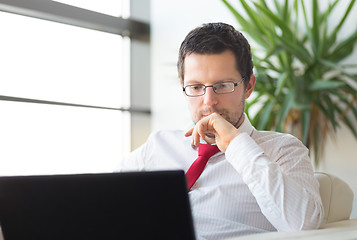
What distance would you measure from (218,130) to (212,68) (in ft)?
0.88

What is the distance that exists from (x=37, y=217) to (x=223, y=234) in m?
0.77

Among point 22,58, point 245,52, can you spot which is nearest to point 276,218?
point 245,52

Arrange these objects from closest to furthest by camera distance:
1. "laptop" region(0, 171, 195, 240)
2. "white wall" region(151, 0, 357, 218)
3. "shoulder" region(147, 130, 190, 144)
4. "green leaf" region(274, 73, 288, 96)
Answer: "laptop" region(0, 171, 195, 240)
"shoulder" region(147, 130, 190, 144)
"green leaf" region(274, 73, 288, 96)
"white wall" region(151, 0, 357, 218)

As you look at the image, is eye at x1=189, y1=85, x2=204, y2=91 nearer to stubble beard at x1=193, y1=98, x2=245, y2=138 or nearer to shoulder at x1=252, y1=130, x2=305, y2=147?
stubble beard at x1=193, y1=98, x2=245, y2=138

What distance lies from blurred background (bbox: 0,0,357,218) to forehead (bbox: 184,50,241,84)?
2.14 metres

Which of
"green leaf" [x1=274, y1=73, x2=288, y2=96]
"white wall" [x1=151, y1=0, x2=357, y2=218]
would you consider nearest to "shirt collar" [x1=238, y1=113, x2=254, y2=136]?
"green leaf" [x1=274, y1=73, x2=288, y2=96]

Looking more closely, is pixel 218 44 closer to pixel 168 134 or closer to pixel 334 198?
pixel 168 134

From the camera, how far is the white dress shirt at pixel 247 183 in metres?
1.36

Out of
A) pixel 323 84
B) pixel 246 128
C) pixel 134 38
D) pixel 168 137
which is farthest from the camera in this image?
pixel 134 38

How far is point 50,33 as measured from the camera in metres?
4.55

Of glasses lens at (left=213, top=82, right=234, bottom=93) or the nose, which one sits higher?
glasses lens at (left=213, top=82, right=234, bottom=93)

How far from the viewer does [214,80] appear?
1640 millimetres

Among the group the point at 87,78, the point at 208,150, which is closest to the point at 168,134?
the point at 208,150

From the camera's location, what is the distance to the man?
4.48 ft
